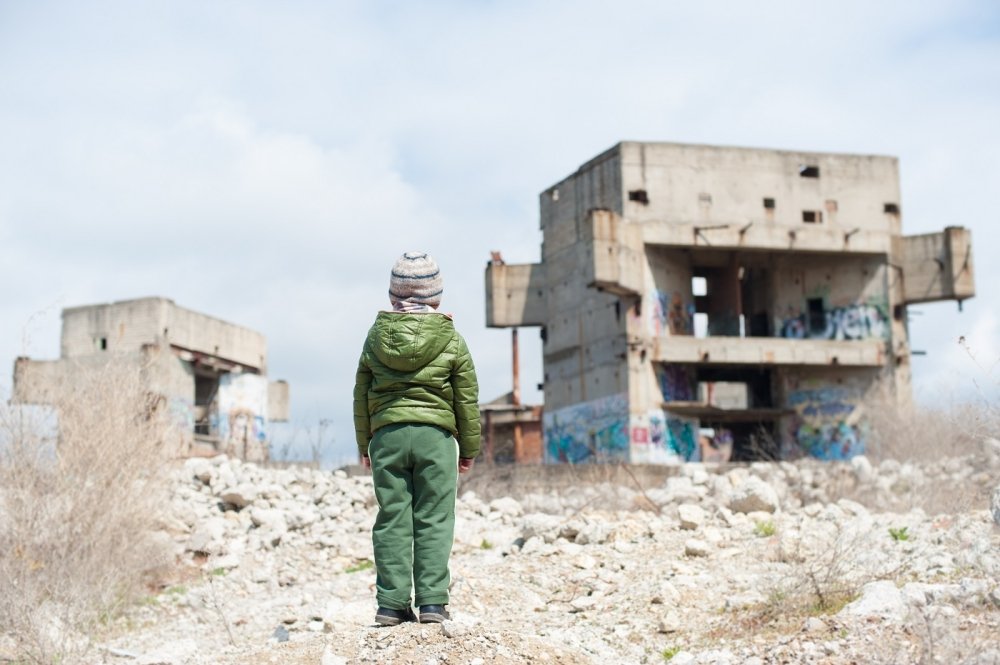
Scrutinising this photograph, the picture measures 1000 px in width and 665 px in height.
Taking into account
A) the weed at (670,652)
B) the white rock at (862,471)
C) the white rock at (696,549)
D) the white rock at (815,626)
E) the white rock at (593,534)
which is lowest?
the weed at (670,652)

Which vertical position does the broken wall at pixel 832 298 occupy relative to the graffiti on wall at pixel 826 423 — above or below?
above

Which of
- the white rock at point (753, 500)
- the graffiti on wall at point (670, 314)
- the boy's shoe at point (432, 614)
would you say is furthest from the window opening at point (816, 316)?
the boy's shoe at point (432, 614)

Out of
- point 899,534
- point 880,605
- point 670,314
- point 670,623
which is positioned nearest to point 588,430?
point 670,314

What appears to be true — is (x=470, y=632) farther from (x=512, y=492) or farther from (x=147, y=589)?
(x=512, y=492)

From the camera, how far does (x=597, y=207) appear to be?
34188 millimetres

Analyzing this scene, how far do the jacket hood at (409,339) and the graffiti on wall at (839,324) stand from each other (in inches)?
1265

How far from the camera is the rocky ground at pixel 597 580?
5645mm

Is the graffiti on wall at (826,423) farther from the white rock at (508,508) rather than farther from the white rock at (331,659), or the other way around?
the white rock at (331,659)

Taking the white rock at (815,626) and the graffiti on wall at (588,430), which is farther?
the graffiti on wall at (588,430)

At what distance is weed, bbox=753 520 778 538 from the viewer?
30.1ft

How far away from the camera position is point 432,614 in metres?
5.69

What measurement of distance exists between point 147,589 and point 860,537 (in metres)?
5.76

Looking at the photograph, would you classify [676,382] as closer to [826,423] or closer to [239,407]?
[826,423]

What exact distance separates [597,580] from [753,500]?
260 cm
